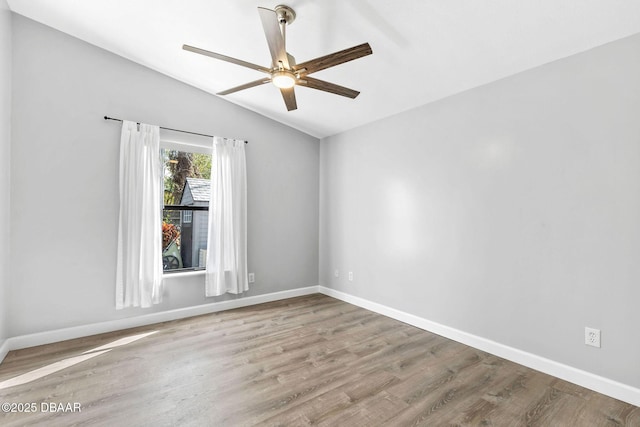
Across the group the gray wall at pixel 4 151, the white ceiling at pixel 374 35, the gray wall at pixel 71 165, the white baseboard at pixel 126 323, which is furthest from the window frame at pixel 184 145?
the gray wall at pixel 4 151

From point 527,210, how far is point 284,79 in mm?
2268

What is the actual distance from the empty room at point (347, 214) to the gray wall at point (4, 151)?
0.03 m

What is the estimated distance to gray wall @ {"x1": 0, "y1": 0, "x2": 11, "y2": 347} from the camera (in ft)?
8.63

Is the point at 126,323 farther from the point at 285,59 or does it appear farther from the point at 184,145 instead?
the point at 285,59

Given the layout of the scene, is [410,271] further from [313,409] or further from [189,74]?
[189,74]

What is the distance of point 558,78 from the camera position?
243cm

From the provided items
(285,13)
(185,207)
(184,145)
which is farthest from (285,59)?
(185,207)

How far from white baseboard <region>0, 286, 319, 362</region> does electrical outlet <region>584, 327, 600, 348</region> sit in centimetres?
337

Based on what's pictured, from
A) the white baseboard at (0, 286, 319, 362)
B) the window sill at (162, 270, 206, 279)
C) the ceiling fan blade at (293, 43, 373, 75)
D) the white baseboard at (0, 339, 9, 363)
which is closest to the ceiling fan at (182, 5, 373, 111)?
the ceiling fan blade at (293, 43, 373, 75)

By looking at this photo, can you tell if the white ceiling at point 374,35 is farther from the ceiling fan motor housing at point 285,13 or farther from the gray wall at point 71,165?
the gray wall at point 71,165

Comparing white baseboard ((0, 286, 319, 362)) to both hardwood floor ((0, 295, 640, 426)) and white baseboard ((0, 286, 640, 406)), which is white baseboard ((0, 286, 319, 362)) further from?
hardwood floor ((0, 295, 640, 426))

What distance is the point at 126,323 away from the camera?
11.0 ft

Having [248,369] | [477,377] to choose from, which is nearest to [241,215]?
[248,369]

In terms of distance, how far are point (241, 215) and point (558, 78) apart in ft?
11.7
